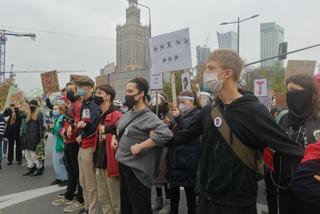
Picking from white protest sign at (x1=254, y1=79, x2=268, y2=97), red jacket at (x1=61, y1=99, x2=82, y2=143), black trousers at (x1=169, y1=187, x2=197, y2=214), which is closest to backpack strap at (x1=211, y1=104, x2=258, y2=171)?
black trousers at (x1=169, y1=187, x2=197, y2=214)

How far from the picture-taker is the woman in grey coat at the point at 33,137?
31.6 feet

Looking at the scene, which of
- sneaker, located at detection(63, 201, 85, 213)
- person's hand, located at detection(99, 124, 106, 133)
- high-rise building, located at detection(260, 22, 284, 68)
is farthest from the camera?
high-rise building, located at detection(260, 22, 284, 68)

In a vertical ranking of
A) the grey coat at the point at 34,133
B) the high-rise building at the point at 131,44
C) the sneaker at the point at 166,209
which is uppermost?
the high-rise building at the point at 131,44

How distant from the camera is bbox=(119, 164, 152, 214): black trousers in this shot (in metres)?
3.99

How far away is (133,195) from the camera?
401 centimetres

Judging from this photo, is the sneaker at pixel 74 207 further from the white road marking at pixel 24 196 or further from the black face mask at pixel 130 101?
the black face mask at pixel 130 101

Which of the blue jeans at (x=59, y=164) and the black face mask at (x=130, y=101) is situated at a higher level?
the black face mask at (x=130, y=101)

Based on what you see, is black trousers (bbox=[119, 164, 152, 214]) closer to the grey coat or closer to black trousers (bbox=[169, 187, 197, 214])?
black trousers (bbox=[169, 187, 197, 214])

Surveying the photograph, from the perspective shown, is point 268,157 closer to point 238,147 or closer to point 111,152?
point 238,147

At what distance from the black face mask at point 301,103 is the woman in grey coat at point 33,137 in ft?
25.1

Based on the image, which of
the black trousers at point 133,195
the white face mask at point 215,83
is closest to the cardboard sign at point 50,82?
the black trousers at point 133,195

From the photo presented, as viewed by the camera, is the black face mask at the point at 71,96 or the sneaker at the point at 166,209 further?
the black face mask at the point at 71,96

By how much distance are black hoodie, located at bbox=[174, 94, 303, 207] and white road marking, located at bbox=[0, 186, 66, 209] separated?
16.9 feet

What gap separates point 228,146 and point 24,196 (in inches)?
229
